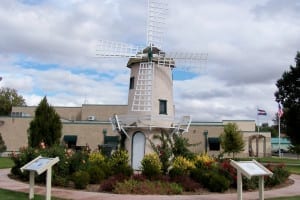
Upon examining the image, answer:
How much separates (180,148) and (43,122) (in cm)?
1039

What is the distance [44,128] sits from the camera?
28.2 m

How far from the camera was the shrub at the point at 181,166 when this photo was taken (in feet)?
66.5

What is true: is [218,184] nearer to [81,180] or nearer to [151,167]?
[151,167]

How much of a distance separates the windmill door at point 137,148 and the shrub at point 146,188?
593cm

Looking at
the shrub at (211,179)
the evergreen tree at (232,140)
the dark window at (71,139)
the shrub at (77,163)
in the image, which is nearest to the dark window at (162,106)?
the shrub at (77,163)

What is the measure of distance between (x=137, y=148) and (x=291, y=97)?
69.4 feet

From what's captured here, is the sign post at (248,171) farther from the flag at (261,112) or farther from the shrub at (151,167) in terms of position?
the flag at (261,112)

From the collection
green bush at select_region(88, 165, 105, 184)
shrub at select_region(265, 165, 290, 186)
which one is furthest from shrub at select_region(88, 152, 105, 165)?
shrub at select_region(265, 165, 290, 186)

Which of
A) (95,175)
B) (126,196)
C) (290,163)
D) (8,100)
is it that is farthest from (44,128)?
(8,100)

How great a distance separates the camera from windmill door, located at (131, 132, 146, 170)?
24438mm

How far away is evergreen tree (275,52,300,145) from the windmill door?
775 inches

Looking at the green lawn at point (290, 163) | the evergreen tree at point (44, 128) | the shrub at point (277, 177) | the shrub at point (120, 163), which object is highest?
the evergreen tree at point (44, 128)

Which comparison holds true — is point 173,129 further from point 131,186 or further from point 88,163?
point 131,186

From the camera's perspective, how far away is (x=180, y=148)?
22484 millimetres
